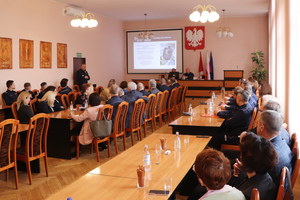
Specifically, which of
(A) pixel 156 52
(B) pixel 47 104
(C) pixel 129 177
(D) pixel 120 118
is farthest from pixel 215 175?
(A) pixel 156 52

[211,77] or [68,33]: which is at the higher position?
[68,33]

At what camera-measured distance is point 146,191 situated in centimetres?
255

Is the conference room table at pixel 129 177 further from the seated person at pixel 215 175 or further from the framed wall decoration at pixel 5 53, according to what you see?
the framed wall decoration at pixel 5 53

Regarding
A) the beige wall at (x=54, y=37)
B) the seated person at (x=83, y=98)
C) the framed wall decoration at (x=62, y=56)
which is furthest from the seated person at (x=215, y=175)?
the framed wall decoration at (x=62, y=56)

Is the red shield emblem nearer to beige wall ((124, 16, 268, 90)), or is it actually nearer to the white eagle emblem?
the white eagle emblem

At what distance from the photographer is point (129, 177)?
2.87 metres

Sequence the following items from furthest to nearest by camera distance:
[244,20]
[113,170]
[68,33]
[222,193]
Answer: [244,20] → [68,33] → [113,170] → [222,193]

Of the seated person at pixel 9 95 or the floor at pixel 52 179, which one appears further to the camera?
the seated person at pixel 9 95

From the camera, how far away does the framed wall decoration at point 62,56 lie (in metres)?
12.8

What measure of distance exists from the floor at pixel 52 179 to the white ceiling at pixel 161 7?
8008 mm

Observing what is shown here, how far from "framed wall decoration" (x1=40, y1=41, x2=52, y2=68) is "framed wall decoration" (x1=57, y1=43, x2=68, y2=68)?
0.50 meters

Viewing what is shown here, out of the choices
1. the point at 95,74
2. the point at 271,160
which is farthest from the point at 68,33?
the point at 271,160

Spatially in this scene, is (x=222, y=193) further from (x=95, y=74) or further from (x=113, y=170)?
(x=95, y=74)

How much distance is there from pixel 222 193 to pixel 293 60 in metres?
3.52
